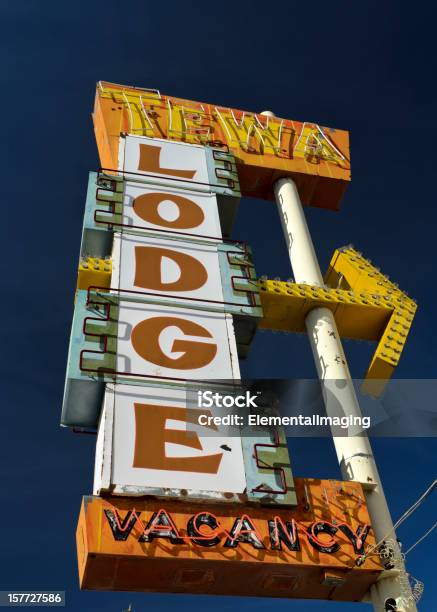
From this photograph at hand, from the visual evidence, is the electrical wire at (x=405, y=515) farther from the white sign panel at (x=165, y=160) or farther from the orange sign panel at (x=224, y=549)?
the white sign panel at (x=165, y=160)

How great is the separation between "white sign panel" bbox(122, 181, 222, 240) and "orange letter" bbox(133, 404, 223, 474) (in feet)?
26.2

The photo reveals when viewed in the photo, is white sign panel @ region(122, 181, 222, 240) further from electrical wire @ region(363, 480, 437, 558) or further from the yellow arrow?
electrical wire @ region(363, 480, 437, 558)

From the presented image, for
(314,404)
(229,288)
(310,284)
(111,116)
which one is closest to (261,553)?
(314,404)

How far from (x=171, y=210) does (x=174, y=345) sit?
6975 millimetres

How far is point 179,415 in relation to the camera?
17.7 meters

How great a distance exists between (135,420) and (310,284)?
9.49 meters

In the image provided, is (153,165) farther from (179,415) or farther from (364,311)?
(179,415)

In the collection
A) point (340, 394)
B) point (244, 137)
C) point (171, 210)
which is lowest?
point (340, 394)

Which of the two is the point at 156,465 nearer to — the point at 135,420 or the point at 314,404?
the point at 135,420

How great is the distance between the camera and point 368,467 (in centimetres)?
1858

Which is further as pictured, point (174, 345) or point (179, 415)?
point (174, 345)

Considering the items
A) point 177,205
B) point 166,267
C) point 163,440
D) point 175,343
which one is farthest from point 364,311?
point 163,440

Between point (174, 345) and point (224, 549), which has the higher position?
point (174, 345)

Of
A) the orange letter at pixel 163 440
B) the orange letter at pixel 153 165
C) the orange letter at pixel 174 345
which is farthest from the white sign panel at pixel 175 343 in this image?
the orange letter at pixel 153 165
